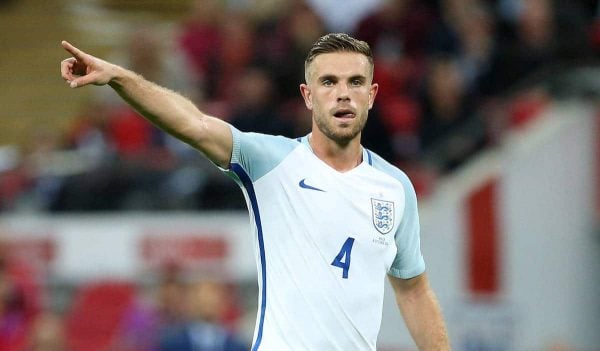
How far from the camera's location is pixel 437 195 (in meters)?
12.4

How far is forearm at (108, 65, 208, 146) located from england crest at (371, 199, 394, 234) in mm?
899

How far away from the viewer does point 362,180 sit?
5996 millimetres

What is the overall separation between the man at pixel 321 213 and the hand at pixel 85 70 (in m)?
0.40

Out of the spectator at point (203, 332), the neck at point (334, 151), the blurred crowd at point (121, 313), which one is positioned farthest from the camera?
the blurred crowd at point (121, 313)

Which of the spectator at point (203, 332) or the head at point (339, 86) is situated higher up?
the head at point (339, 86)

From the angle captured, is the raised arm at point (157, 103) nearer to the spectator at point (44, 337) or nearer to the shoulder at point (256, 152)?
the shoulder at point (256, 152)

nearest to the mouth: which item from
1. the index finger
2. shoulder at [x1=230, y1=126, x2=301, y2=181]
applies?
shoulder at [x1=230, y1=126, x2=301, y2=181]

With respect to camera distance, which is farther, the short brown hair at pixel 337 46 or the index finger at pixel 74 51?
the short brown hair at pixel 337 46

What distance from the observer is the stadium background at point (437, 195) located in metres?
12.2

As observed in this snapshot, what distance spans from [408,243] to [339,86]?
0.84 meters

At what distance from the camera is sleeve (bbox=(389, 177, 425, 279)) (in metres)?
6.12

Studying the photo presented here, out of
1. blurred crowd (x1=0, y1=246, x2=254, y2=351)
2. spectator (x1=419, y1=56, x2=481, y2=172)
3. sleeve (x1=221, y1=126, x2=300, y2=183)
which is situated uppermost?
spectator (x1=419, y1=56, x2=481, y2=172)

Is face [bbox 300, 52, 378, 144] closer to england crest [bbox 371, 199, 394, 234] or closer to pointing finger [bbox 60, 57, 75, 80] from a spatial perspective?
england crest [bbox 371, 199, 394, 234]


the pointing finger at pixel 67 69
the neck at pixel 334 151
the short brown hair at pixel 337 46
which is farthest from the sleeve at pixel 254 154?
the pointing finger at pixel 67 69
